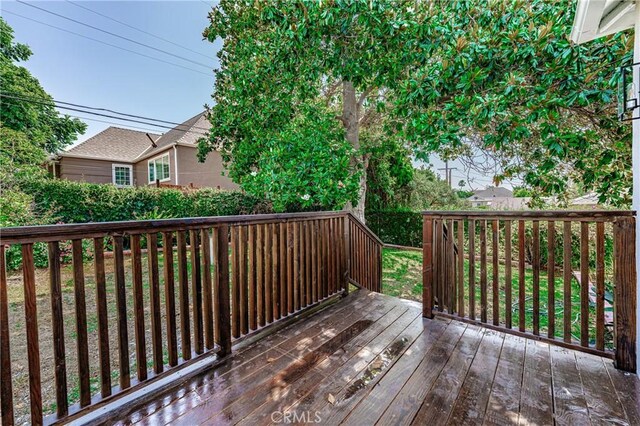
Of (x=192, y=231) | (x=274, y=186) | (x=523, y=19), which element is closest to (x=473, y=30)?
(x=523, y=19)

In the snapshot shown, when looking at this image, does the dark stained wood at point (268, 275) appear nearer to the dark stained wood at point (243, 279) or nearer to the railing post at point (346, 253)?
the dark stained wood at point (243, 279)

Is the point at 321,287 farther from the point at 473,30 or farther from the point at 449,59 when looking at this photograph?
the point at 473,30

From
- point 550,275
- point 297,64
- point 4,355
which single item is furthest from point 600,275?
point 297,64

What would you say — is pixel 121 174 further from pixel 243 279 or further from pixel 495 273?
pixel 495 273

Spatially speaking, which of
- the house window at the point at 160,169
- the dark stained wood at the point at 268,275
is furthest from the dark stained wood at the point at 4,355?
the house window at the point at 160,169

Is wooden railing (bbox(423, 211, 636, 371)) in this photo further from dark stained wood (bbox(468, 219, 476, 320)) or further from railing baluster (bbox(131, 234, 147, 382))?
railing baluster (bbox(131, 234, 147, 382))

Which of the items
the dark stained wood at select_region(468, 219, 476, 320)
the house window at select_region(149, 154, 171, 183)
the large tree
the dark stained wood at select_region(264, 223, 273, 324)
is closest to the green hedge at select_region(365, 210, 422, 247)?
the large tree

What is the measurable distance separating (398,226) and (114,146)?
48.9ft

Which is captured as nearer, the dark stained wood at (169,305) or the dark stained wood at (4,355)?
the dark stained wood at (4,355)

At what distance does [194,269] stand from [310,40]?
11.8ft

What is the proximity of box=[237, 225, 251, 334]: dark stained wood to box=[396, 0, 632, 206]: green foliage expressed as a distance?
8.43ft

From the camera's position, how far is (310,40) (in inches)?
159

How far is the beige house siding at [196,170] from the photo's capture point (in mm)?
12812

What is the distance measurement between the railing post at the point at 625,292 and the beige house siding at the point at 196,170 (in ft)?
38.7
